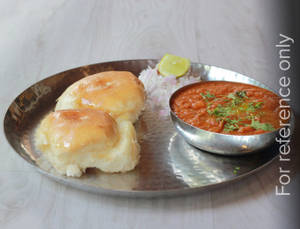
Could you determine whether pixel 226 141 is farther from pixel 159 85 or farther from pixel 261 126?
pixel 159 85

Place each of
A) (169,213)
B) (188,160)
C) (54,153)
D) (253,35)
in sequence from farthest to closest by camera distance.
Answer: (253,35)
(188,160)
(54,153)
(169,213)

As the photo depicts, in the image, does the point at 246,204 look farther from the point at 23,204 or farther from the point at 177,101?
the point at 23,204

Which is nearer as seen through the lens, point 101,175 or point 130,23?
point 101,175

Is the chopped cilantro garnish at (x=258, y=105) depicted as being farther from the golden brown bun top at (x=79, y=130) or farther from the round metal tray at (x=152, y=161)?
the golden brown bun top at (x=79, y=130)

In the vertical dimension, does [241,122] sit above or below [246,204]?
above

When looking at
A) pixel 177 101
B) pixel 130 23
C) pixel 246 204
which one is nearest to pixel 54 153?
pixel 177 101

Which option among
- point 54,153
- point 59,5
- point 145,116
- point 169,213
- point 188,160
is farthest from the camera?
point 59,5
